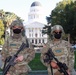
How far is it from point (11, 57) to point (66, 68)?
87cm

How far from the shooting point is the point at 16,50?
5.23 metres

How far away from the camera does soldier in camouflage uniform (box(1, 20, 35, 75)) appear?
5.14 m

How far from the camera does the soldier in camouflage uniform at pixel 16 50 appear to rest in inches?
203

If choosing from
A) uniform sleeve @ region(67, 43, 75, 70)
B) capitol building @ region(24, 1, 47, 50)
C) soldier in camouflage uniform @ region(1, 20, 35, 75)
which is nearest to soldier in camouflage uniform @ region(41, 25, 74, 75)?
uniform sleeve @ region(67, 43, 75, 70)

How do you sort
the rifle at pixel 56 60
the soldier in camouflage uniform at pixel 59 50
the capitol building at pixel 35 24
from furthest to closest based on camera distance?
the capitol building at pixel 35 24 < the soldier in camouflage uniform at pixel 59 50 < the rifle at pixel 56 60

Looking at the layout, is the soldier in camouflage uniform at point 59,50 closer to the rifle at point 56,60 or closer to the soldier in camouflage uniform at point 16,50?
the rifle at point 56,60

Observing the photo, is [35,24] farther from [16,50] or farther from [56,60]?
[56,60]

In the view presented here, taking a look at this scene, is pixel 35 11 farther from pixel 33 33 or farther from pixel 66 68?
pixel 66 68

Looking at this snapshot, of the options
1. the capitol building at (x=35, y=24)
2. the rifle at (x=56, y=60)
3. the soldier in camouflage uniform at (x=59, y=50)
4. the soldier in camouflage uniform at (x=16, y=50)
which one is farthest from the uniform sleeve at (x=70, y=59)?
the capitol building at (x=35, y=24)

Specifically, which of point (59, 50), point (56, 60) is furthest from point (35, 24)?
point (56, 60)

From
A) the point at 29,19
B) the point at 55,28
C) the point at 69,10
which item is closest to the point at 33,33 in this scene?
the point at 29,19

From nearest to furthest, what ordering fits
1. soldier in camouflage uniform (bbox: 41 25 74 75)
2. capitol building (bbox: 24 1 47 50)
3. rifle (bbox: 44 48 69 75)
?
1. rifle (bbox: 44 48 69 75)
2. soldier in camouflage uniform (bbox: 41 25 74 75)
3. capitol building (bbox: 24 1 47 50)

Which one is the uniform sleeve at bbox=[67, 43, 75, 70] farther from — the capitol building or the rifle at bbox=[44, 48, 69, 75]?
the capitol building

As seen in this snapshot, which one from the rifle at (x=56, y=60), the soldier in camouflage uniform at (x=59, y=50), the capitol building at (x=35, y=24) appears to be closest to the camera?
the rifle at (x=56, y=60)
